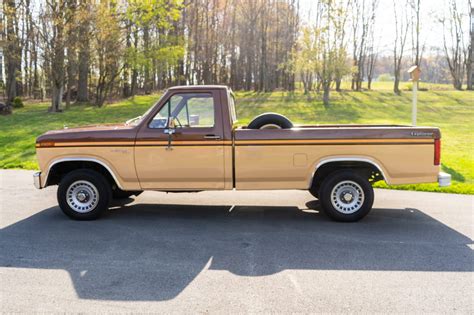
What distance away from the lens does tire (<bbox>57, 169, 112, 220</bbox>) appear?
707 centimetres

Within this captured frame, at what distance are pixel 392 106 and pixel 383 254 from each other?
29508 millimetres

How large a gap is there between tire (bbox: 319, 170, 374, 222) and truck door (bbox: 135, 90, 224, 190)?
64.1 inches

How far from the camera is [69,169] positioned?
7.45m

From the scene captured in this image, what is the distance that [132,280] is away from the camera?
471 centimetres

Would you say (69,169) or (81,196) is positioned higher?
(69,169)

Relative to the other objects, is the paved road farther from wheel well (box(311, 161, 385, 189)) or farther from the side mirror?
the side mirror

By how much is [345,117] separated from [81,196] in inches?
835

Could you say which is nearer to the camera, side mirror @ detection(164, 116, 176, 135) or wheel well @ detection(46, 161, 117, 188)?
side mirror @ detection(164, 116, 176, 135)

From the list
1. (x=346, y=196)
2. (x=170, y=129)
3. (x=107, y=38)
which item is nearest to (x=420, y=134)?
(x=346, y=196)

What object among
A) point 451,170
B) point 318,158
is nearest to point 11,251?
point 318,158

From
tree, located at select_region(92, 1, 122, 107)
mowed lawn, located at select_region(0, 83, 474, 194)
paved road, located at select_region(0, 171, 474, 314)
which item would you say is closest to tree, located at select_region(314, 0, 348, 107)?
mowed lawn, located at select_region(0, 83, 474, 194)

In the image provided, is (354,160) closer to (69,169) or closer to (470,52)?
(69,169)

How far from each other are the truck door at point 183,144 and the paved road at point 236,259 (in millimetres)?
692

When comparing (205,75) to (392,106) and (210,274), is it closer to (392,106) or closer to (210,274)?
(392,106)
